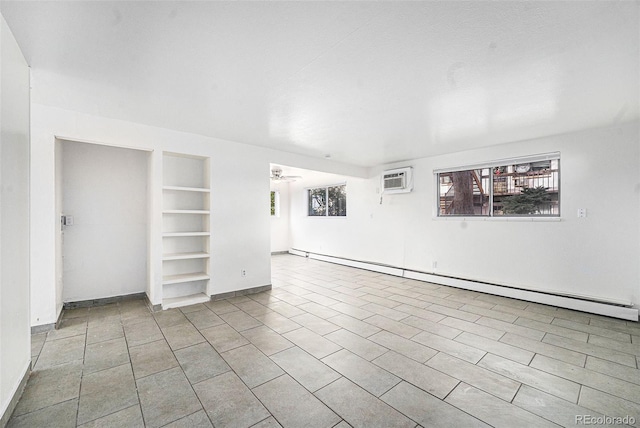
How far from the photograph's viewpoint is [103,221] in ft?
13.6

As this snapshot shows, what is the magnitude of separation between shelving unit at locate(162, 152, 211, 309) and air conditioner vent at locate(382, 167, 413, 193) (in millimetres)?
3645

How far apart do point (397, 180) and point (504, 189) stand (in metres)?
1.92

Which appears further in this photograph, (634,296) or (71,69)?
(634,296)

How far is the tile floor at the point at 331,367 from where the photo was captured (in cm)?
185

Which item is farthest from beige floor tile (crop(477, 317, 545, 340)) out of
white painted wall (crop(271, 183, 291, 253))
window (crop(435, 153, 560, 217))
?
white painted wall (crop(271, 183, 291, 253))

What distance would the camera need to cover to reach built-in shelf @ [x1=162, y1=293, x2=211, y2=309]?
3916 mm

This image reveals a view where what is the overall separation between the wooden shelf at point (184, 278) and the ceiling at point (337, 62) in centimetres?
211

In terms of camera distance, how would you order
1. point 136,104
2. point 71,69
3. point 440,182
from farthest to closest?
point 440,182, point 136,104, point 71,69

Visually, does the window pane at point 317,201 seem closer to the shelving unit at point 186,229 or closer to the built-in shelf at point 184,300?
the shelving unit at point 186,229

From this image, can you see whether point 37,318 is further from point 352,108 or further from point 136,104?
point 352,108

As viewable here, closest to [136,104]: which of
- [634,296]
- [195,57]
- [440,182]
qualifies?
[195,57]

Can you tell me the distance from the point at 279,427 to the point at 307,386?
45cm

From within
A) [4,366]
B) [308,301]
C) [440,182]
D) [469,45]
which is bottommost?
[308,301]

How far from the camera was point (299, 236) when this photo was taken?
29.3ft
